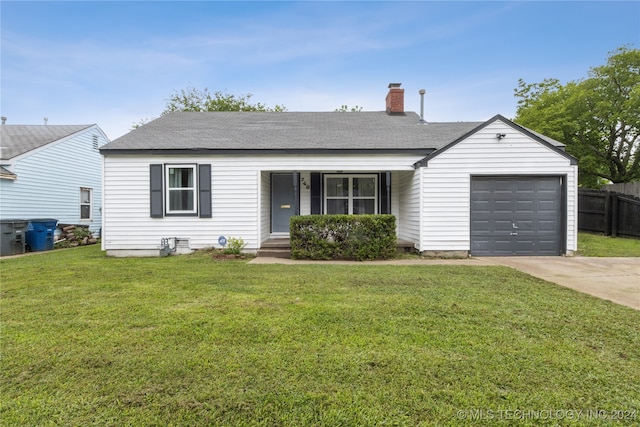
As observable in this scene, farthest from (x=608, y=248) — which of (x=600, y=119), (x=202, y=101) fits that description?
(x=202, y=101)

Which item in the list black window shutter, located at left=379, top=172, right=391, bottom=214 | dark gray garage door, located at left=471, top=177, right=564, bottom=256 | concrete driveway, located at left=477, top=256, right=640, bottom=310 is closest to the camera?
concrete driveway, located at left=477, top=256, right=640, bottom=310

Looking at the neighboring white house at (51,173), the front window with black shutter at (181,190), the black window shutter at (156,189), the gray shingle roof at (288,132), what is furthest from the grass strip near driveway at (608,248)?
the neighboring white house at (51,173)

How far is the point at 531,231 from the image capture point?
859 cm

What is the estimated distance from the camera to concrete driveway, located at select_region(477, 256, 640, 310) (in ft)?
16.3

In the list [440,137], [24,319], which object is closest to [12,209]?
[24,319]

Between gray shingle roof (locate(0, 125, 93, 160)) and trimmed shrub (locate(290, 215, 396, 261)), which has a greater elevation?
gray shingle roof (locate(0, 125, 93, 160))

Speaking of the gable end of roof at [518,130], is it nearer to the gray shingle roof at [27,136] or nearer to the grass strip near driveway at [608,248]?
the grass strip near driveway at [608,248]

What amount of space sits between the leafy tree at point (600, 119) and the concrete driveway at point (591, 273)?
494 inches

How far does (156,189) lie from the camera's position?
907cm

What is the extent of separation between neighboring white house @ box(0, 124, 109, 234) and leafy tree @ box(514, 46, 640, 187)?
75.6 ft

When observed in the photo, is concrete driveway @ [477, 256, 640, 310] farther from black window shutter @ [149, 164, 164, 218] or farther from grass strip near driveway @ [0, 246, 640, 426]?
black window shutter @ [149, 164, 164, 218]

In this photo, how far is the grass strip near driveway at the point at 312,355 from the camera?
2137mm

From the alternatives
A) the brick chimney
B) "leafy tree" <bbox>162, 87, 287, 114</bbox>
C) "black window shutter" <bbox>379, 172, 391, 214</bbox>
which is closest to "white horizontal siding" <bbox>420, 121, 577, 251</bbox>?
"black window shutter" <bbox>379, 172, 391, 214</bbox>

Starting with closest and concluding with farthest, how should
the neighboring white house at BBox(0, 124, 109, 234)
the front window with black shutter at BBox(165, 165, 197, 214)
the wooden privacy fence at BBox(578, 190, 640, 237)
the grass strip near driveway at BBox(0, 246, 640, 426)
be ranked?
the grass strip near driveway at BBox(0, 246, 640, 426), the front window with black shutter at BBox(165, 165, 197, 214), the neighboring white house at BBox(0, 124, 109, 234), the wooden privacy fence at BBox(578, 190, 640, 237)
